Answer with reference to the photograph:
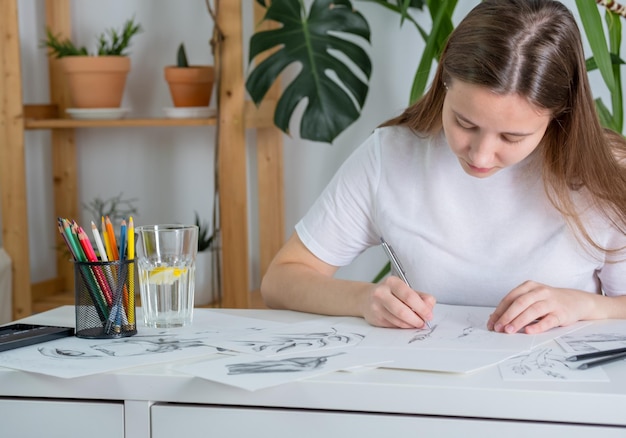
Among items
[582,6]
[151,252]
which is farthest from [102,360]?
[582,6]

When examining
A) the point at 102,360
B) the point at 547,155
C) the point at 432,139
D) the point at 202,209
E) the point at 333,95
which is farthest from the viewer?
the point at 202,209

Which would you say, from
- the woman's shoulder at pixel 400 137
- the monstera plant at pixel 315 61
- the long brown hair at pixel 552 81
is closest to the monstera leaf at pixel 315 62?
the monstera plant at pixel 315 61

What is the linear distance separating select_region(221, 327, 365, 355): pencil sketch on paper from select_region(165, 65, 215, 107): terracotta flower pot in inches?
58.9

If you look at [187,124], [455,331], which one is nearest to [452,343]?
[455,331]

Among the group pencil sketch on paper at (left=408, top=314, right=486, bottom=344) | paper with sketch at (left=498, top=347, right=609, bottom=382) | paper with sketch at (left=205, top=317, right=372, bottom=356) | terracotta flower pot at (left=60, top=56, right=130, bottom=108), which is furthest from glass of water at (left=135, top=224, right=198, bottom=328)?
terracotta flower pot at (left=60, top=56, right=130, bottom=108)

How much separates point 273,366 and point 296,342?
124 millimetres

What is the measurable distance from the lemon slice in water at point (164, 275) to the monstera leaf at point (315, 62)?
3.99 feet

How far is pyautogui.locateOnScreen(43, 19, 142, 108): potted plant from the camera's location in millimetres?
2605

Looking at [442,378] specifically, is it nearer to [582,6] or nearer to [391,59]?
[582,6]

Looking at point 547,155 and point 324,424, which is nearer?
point 324,424

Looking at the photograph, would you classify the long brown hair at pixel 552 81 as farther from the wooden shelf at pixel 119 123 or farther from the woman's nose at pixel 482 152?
the wooden shelf at pixel 119 123

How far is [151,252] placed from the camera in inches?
49.0

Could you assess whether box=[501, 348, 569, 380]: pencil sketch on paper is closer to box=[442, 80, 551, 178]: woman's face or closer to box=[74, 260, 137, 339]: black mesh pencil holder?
box=[442, 80, 551, 178]: woman's face

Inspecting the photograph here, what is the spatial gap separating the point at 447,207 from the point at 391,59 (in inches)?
45.3
